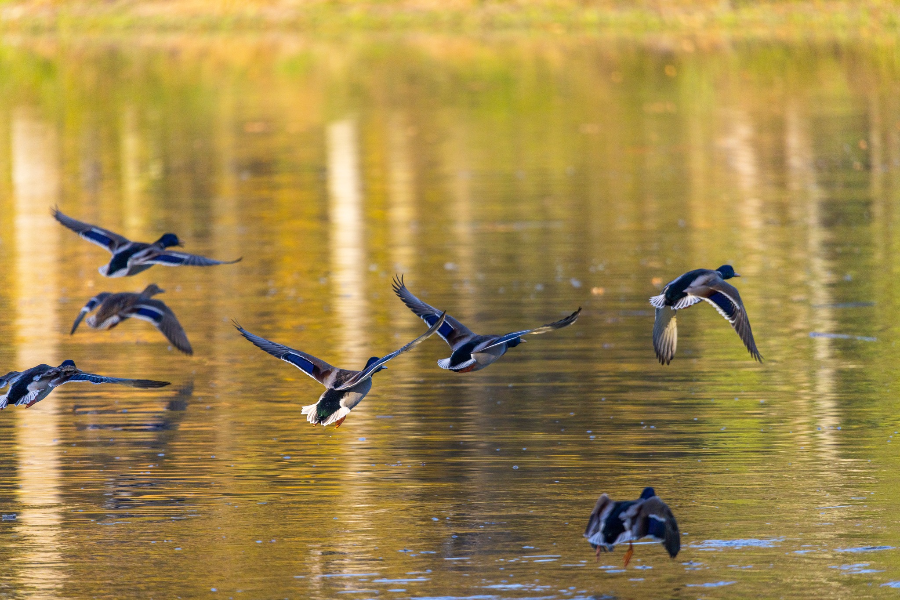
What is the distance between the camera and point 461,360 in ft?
31.6

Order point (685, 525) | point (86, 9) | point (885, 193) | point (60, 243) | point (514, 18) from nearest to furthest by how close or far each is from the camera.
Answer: point (685, 525)
point (60, 243)
point (885, 193)
point (514, 18)
point (86, 9)

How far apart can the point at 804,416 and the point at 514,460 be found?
2.20 meters

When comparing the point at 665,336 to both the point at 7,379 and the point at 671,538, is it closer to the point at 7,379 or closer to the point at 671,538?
the point at 671,538

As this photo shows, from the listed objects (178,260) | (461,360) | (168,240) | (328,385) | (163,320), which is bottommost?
(328,385)

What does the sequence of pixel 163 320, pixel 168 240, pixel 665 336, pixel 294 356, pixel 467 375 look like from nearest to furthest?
pixel 294 356, pixel 665 336, pixel 168 240, pixel 163 320, pixel 467 375

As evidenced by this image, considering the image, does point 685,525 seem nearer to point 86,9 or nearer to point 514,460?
point 514,460

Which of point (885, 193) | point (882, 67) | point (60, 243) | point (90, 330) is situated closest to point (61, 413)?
Result: point (90, 330)

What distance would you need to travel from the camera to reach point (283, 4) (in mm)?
62344

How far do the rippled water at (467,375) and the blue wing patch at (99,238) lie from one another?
1235 mm

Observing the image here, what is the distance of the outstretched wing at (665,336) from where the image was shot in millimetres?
10625

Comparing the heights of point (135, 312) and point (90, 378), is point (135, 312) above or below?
above

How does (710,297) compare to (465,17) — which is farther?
(465,17)

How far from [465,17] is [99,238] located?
47929 millimetres

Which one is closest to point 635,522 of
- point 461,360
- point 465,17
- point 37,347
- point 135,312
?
point 461,360
